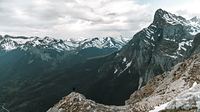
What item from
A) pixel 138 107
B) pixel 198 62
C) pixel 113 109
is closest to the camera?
pixel 138 107

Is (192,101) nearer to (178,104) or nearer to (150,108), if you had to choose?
(178,104)

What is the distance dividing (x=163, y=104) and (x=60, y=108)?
21686 mm

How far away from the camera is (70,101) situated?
74.6 metres

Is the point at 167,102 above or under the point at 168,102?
under

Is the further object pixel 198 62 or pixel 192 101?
pixel 198 62

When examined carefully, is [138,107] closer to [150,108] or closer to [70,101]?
[150,108]

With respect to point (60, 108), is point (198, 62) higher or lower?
higher

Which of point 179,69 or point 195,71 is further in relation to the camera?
point 179,69

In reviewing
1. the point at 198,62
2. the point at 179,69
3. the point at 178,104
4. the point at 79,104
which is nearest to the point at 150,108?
the point at 178,104

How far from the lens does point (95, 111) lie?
6725cm

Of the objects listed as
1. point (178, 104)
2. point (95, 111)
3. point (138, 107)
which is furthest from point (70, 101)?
point (178, 104)

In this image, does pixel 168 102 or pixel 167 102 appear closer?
pixel 168 102

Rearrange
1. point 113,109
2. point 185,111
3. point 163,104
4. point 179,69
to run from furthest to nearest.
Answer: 1. point 179,69
2. point 113,109
3. point 163,104
4. point 185,111

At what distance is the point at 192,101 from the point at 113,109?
59.8 ft
